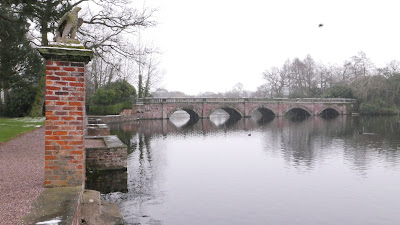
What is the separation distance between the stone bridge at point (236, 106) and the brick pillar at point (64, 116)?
1160 inches

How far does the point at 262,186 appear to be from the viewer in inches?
348

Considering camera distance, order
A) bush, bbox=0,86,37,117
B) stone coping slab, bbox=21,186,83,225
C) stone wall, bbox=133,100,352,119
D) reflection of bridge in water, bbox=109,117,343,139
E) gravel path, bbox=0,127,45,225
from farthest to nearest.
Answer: stone wall, bbox=133,100,352,119, bush, bbox=0,86,37,117, reflection of bridge in water, bbox=109,117,343,139, gravel path, bbox=0,127,45,225, stone coping slab, bbox=21,186,83,225

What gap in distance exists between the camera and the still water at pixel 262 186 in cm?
678

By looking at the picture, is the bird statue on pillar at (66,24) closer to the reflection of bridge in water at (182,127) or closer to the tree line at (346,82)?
the reflection of bridge in water at (182,127)

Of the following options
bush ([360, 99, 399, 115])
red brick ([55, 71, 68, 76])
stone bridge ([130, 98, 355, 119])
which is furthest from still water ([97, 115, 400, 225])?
bush ([360, 99, 399, 115])

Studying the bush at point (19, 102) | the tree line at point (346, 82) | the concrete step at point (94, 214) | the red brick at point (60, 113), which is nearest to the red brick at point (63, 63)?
the red brick at point (60, 113)

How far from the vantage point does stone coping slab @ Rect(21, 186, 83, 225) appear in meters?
3.34

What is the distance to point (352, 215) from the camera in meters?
6.80

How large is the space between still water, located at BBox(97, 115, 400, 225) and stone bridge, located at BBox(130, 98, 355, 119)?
20.8 meters

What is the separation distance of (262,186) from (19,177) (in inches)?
234

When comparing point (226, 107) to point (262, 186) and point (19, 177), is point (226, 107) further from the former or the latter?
point (19, 177)

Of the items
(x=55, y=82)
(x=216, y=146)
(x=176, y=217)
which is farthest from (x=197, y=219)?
(x=216, y=146)

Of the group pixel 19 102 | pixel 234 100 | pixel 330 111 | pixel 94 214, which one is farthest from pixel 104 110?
pixel 330 111

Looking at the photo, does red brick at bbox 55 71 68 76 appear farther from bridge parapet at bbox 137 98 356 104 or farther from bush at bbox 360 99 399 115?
bush at bbox 360 99 399 115
